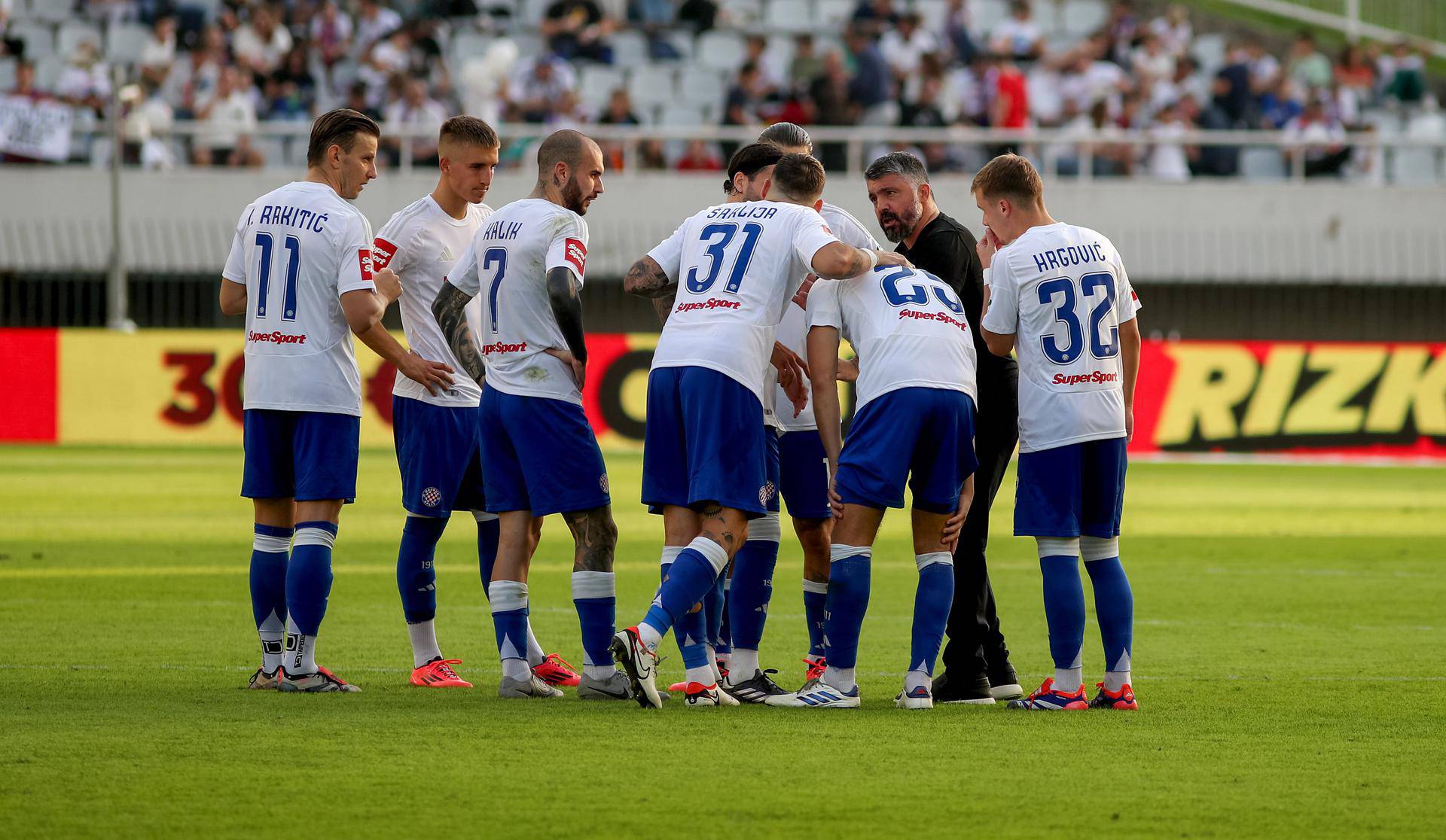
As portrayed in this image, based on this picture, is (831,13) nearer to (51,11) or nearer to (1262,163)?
(1262,163)

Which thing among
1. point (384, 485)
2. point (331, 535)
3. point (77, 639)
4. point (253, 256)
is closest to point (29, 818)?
point (331, 535)

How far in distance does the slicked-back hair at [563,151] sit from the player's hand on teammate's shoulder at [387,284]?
2.64ft

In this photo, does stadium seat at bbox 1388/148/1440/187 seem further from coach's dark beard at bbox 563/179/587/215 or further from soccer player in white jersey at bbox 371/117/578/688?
coach's dark beard at bbox 563/179/587/215

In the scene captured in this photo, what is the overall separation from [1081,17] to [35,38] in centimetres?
1638

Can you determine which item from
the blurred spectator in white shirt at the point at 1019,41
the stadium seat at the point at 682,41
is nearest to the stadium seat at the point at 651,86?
the stadium seat at the point at 682,41

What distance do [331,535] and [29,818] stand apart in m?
2.59

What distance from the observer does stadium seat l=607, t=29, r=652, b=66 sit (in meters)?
28.1

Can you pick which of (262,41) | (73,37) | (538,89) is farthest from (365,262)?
(73,37)

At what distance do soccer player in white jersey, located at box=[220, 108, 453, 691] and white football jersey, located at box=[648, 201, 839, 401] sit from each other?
1205mm

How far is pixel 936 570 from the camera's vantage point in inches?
275

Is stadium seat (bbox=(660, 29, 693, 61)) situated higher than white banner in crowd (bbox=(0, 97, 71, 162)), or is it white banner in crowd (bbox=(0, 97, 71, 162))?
stadium seat (bbox=(660, 29, 693, 61))

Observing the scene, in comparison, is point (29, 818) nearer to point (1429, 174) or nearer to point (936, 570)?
point (936, 570)

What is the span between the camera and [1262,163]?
27.1m

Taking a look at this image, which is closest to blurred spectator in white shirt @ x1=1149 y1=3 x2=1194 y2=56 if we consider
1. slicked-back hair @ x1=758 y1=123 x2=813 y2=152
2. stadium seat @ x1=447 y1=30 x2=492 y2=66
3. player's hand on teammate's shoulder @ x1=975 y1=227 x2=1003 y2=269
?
stadium seat @ x1=447 y1=30 x2=492 y2=66
